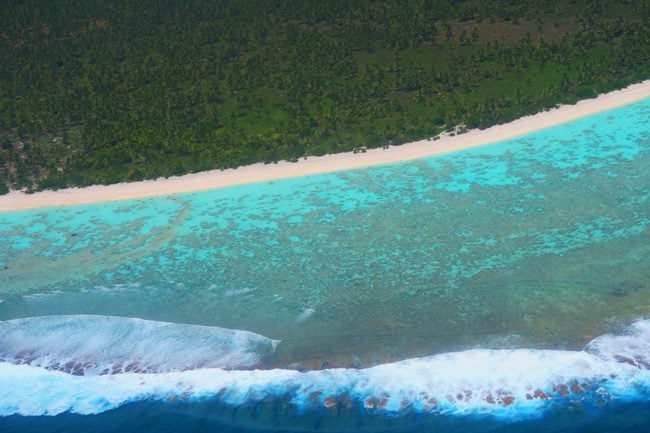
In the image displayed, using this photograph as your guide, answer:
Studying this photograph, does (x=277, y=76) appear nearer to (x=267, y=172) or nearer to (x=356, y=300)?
(x=267, y=172)

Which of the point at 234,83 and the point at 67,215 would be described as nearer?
the point at 67,215

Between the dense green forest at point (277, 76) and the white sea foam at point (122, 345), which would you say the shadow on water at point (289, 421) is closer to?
the white sea foam at point (122, 345)

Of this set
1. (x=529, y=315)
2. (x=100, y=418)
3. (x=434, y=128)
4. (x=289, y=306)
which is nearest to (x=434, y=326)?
(x=529, y=315)

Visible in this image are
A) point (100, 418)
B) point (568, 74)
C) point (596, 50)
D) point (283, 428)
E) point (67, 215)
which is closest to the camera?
point (283, 428)

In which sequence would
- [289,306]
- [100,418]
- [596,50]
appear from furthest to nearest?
[596,50], [289,306], [100,418]

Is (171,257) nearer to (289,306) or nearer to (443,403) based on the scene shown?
(289,306)

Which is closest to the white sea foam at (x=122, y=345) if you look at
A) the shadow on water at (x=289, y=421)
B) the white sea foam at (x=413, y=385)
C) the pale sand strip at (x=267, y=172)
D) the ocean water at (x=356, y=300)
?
the ocean water at (x=356, y=300)
